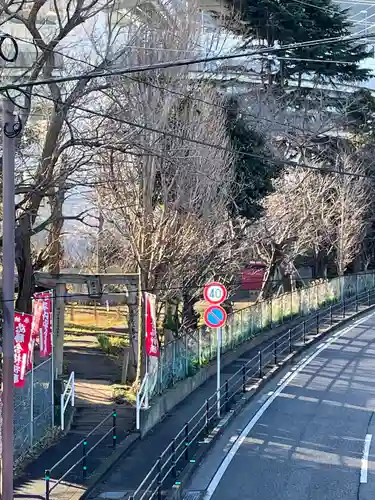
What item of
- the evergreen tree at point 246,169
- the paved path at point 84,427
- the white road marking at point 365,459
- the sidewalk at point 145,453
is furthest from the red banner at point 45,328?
the evergreen tree at point 246,169

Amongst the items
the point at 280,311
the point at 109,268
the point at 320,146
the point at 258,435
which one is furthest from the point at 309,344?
the point at 320,146

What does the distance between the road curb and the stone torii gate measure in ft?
9.64

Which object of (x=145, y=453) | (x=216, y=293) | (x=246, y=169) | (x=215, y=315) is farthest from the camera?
(x=246, y=169)

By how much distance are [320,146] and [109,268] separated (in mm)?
12133

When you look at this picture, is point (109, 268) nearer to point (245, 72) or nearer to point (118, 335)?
point (118, 335)

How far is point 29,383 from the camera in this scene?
47.0 ft

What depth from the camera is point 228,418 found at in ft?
52.7

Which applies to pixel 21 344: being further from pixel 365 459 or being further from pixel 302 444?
pixel 365 459

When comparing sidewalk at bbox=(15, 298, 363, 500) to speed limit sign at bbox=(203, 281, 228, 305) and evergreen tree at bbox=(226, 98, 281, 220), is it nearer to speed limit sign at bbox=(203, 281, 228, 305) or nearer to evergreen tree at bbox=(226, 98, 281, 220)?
speed limit sign at bbox=(203, 281, 228, 305)

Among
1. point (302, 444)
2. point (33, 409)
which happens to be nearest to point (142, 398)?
point (33, 409)

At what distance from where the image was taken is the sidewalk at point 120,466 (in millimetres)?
11781

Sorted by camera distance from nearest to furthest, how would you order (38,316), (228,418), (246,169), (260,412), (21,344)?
(21,344), (38,316), (228,418), (260,412), (246,169)

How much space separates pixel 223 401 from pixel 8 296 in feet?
28.1

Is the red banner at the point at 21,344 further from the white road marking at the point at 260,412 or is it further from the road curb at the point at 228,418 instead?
the white road marking at the point at 260,412
